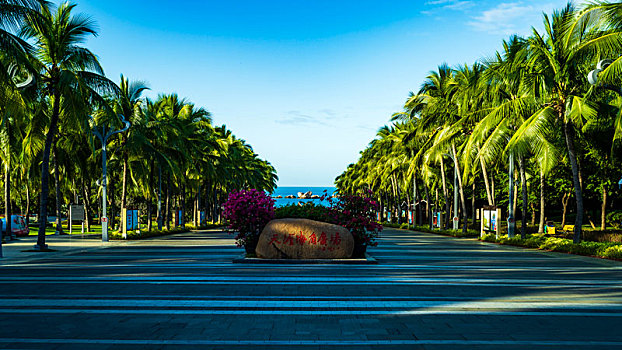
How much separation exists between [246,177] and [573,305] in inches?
2724

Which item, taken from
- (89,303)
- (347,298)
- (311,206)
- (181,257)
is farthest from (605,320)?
(181,257)

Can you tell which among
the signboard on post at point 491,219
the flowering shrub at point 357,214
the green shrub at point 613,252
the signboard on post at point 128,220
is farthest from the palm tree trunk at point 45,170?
the signboard on post at point 491,219

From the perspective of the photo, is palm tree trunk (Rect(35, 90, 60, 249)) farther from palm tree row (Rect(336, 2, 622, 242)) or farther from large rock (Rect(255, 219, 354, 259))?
palm tree row (Rect(336, 2, 622, 242))

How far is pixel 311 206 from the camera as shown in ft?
62.6

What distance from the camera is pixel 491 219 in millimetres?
31562

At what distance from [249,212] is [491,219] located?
18.3 meters

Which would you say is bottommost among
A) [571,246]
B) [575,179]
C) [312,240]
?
[571,246]

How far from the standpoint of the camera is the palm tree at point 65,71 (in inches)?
824

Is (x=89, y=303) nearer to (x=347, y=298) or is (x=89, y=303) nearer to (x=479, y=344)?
(x=347, y=298)

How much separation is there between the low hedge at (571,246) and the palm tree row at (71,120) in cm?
1938

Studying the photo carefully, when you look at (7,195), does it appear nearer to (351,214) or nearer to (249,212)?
(249,212)

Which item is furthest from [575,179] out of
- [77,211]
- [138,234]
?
[77,211]

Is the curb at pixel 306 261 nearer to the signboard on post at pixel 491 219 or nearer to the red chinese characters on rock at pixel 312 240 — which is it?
the red chinese characters on rock at pixel 312 240

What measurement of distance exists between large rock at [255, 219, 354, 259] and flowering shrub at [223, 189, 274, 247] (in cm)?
82
